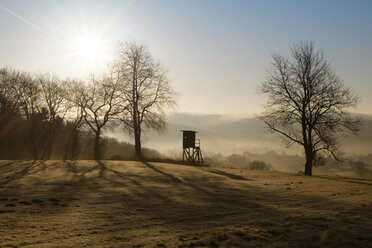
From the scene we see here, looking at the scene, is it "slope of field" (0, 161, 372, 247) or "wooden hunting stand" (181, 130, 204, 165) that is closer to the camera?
"slope of field" (0, 161, 372, 247)

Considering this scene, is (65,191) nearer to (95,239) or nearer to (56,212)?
(56,212)

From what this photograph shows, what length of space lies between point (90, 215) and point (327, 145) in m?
26.7

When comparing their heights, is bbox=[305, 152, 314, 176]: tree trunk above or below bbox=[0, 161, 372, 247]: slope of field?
above

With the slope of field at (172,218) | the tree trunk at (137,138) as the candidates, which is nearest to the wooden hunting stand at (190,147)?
the tree trunk at (137,138)

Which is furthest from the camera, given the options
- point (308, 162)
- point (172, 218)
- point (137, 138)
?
point (137, 138)

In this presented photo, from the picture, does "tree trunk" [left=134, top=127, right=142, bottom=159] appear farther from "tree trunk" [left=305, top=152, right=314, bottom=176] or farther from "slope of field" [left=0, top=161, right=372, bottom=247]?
"slope of field" [left=0, top=161, right=372, bottom=247]

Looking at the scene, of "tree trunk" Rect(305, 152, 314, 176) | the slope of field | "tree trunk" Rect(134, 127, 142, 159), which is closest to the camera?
the slope of field

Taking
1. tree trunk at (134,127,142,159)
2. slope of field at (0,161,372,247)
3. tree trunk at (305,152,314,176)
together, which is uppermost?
tree trunk at (134,127,142,159)

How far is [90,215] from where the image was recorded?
1006 cm

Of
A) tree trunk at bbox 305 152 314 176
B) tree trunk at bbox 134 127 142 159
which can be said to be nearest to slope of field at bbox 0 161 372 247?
tree trunk at bbox 305 152 314 176

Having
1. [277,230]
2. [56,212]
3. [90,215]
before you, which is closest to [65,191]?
[56,212]

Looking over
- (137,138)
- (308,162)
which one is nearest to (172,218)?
(308,162)

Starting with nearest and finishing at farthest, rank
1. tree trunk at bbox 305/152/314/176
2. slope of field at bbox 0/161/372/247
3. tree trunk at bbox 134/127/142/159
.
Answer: slope of field at bbox 0/161/372/247 → tree trunk at bbox 305/152/314/176 → tree trunk at bbox 134/127/142/159

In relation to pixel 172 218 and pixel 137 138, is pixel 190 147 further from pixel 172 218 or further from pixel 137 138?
pixel 172 218
